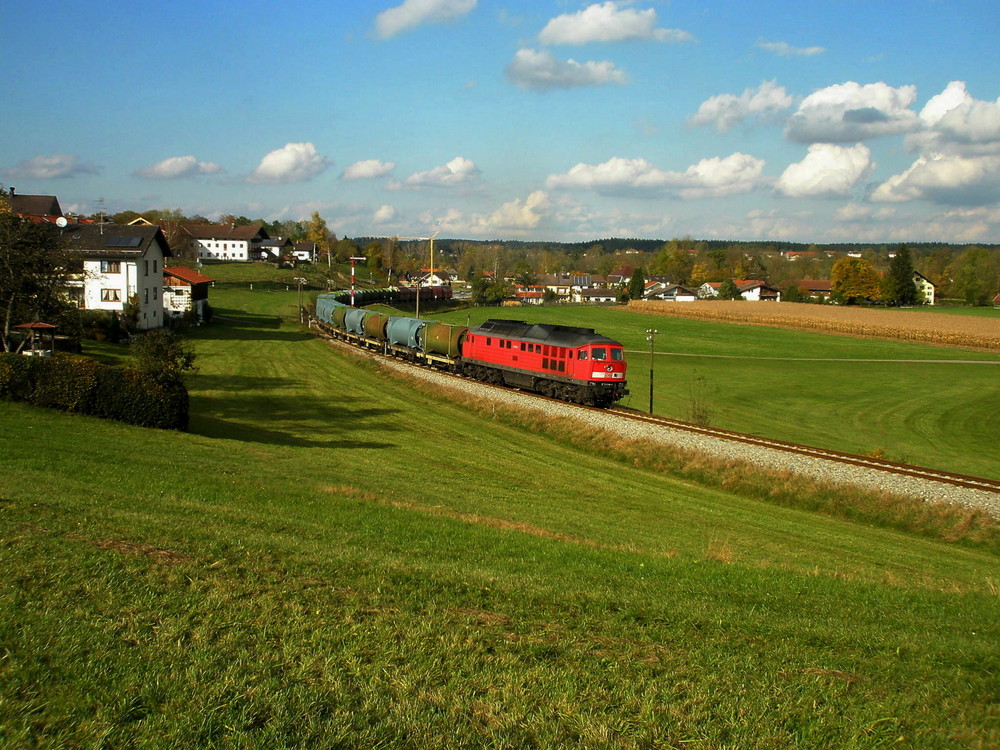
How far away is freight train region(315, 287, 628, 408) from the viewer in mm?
38469

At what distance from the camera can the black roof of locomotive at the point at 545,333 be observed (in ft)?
128

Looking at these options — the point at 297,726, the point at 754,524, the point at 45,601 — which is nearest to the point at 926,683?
the point at 297,726

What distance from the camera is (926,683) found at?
8.39 meters

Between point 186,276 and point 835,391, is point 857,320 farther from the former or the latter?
point 186,276

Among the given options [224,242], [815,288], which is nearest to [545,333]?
[224,242]

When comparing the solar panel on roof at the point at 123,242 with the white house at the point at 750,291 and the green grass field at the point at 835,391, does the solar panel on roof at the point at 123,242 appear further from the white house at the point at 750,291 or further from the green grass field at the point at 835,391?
the white house at the point at 750,291

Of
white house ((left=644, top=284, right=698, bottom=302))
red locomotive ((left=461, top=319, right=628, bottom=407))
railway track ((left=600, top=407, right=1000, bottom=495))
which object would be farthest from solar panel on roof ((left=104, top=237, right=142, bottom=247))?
white house ((left=644, top=284, right=698, bottom=302))

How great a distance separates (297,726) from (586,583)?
590cm

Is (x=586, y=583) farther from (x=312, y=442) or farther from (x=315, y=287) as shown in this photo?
(x=315, y=287)

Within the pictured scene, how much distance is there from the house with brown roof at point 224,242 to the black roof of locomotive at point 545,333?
425ft

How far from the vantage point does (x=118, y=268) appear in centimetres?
6122

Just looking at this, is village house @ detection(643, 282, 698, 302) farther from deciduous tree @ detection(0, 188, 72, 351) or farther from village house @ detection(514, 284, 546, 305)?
deciduous tree @ detection(0, 188, 72, 351)

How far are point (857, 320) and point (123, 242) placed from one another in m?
93.6

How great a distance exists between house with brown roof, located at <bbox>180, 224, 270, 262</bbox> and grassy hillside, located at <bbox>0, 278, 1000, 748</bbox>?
152954 mm
